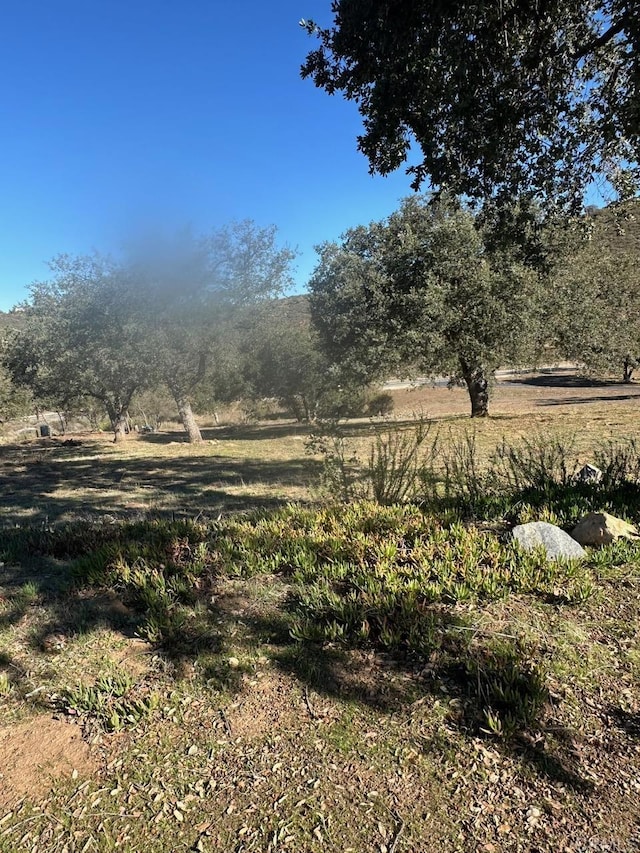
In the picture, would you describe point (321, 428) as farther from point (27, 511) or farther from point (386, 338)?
point (386, 338)

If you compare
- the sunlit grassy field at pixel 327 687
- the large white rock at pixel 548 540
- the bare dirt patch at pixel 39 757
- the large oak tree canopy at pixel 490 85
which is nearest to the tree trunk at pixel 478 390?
the large oak tree canopy at pixel 490 85

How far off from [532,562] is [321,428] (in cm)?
310

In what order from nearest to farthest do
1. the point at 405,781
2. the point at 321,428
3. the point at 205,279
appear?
the point at 405,781, the point at 321,428, the point at 205,279

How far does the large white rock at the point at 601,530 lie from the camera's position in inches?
161

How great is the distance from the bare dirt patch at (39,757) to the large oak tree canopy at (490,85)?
6032mm

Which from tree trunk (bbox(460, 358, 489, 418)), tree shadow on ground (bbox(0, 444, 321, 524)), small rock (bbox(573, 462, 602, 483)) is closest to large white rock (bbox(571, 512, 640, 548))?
small rock (bbox(573, 462, 602, 483))

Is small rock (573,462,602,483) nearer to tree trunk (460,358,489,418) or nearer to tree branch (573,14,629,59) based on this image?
tree branch (573,14,629,59)

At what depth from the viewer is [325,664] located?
2.95 m

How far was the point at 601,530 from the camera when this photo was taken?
412 centimetres

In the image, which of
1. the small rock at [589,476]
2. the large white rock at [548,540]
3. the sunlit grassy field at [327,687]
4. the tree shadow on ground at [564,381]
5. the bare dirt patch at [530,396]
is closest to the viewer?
the sunlit grassy field at [327,687]

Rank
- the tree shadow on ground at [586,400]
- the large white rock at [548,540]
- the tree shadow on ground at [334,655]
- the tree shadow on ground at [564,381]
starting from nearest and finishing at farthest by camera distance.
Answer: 1. the tree shadow on ground at [334,655]
2. the large white rock at [548,540]
3. the tree shadow on ground at [586,400]
4. the tree shadow on ground at [564,381]

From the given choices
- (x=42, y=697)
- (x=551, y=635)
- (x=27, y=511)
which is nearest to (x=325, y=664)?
(x=551, y=635)

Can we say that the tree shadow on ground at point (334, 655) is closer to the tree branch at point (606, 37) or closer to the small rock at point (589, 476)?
the small rock at point (589, 476)

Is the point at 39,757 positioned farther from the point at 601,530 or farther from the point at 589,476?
the point at 589,476
